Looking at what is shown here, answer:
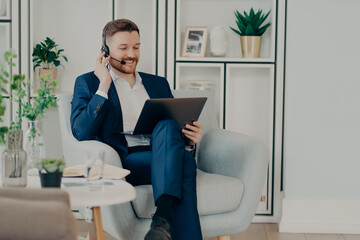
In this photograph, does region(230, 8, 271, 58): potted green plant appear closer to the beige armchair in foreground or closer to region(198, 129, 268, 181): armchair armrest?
region(198, 129, 268, 181): armchair armrest

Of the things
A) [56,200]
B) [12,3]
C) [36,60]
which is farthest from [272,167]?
[56,200]

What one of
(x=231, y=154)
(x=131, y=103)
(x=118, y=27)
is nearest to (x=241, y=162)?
(x=231, y=154)

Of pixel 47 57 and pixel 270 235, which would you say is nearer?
pixel 270 235

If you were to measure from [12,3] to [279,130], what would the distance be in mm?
1844

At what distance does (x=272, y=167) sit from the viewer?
3.63 metres

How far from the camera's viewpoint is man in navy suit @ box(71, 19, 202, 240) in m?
2.31

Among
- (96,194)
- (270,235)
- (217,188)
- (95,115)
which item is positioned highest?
(95,115)

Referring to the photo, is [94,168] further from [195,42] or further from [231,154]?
[195,42]

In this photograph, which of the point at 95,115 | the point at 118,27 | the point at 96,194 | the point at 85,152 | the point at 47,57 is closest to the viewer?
the point at 96,194

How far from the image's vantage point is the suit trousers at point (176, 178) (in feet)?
7.56

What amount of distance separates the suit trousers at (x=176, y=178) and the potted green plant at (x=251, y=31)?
1.35m

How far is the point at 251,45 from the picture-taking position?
360cm

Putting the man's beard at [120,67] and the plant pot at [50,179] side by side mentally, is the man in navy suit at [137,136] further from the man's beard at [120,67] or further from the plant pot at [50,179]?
the plant pot at [50,179]

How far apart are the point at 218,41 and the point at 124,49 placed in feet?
3.04
